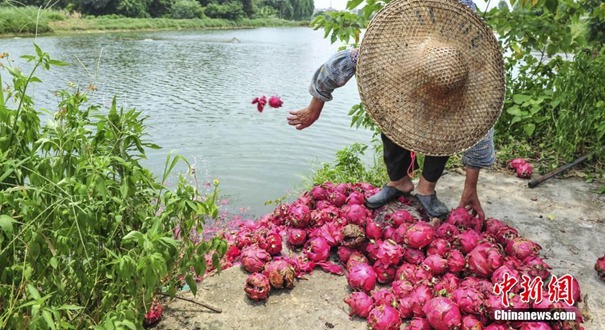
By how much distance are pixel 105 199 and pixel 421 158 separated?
2966 millimetres

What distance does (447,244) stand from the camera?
251 centimetres

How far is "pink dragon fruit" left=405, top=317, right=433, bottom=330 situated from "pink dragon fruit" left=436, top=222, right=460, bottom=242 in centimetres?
61

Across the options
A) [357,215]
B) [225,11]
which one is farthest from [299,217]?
[225,11]

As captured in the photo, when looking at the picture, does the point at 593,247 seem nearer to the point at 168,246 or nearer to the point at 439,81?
the point at 439,81

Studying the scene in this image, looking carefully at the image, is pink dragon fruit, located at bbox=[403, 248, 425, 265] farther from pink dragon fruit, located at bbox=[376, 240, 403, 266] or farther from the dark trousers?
the dark trousers

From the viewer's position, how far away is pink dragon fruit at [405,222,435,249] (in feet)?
8.27

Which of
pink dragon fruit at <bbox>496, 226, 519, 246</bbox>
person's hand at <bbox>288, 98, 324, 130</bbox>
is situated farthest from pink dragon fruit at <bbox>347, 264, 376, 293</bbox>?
person's hand at <bbox>288, 98, 324, 130</bbox>

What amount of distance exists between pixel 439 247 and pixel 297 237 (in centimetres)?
85

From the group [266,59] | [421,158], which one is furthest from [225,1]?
[421,158]

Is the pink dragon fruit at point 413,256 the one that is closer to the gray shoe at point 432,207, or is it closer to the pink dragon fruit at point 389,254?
the pink dragon fruit at point 389,254

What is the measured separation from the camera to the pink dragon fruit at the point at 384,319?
2037mm

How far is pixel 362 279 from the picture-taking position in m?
2.35

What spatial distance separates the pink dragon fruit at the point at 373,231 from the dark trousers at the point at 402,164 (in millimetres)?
520

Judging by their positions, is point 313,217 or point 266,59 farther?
point 266,59
